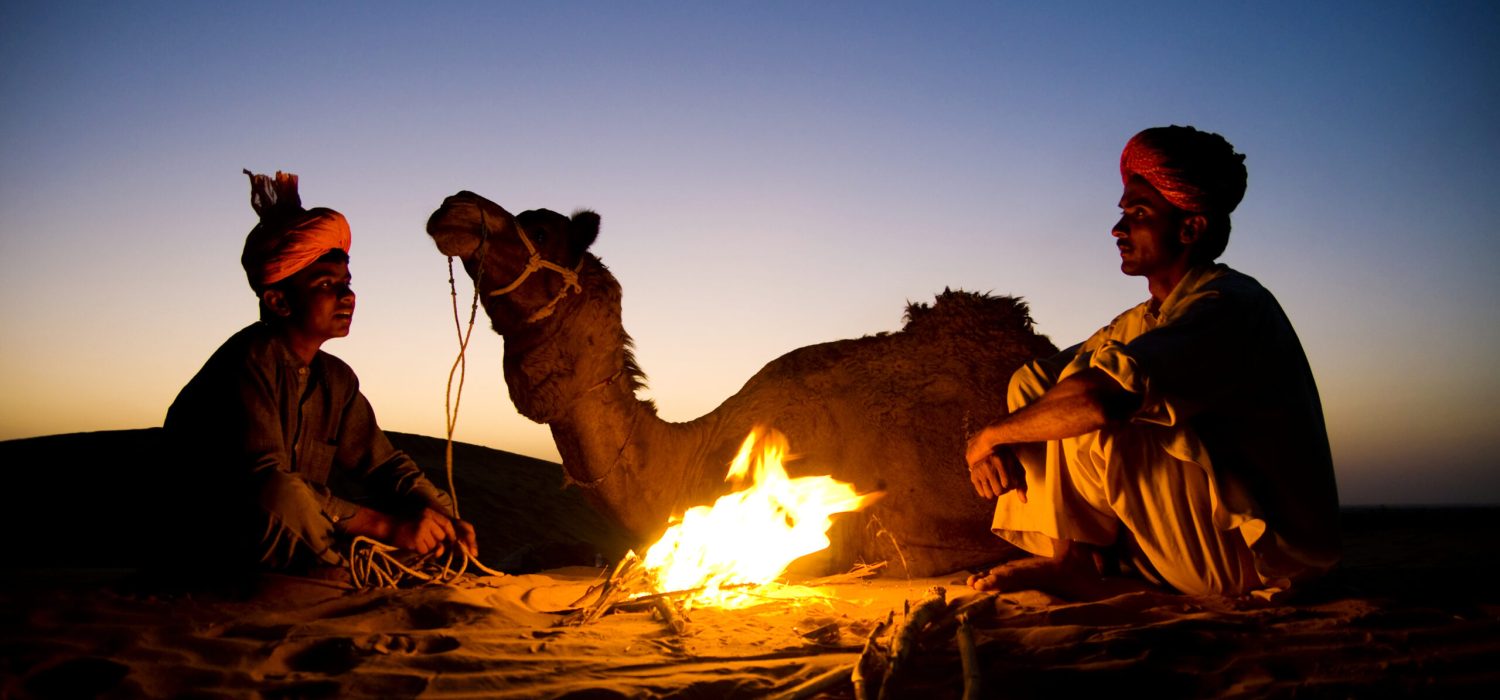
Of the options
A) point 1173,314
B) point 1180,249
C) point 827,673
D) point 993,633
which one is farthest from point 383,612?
point 1180,249

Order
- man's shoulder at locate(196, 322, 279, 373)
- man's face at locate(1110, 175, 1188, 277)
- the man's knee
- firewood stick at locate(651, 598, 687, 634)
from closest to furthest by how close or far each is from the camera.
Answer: firewood stick at locate(651, 598, 687, 634) → man's face at locate(1110, 175, 1188, 277) → the man's knee → man's shoulder at locate(196, 322, 279, 373)

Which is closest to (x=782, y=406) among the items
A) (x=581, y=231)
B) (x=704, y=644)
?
(x=581, y=231)

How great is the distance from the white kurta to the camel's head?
289cm

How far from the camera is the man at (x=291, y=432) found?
379 cm

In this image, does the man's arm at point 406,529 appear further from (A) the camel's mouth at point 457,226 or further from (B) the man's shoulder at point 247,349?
(A) the camel's mouth at point 457,226

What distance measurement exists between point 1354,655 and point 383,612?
3193 millimetres

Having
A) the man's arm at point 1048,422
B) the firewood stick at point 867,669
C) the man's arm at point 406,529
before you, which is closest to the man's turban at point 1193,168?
the man's arm at point 1048,422

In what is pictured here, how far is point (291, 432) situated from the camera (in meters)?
4.19

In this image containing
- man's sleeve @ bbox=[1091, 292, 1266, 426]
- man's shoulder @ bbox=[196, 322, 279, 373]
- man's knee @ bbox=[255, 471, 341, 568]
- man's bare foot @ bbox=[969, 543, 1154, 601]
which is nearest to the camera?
man's sleeve @ bbox=[1091, 292, 1266, 426]

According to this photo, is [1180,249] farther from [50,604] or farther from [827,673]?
[50,604]

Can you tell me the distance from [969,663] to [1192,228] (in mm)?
2182

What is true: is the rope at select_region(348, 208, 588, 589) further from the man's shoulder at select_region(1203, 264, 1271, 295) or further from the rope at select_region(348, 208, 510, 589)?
the man's shoulder at select_region(1203, 264, 1271, 295)

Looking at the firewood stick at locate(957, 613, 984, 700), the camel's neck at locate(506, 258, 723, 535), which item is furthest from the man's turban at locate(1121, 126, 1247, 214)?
the camel's neck at locate(506, 258, 723, 535)

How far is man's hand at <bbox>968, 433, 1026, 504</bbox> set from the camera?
143 inches
